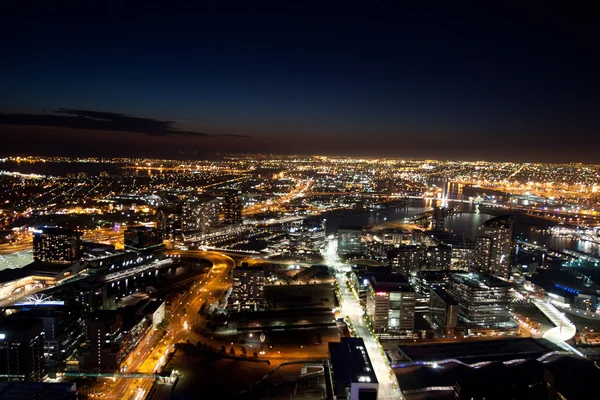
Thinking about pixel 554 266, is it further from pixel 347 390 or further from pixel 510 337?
pixel 347 390

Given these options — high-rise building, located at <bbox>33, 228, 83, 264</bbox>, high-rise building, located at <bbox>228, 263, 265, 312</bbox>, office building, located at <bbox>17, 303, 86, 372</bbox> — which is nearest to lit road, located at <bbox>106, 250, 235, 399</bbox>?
high-rise building, located at <bbox>228, 263, 265, 312</bbox>

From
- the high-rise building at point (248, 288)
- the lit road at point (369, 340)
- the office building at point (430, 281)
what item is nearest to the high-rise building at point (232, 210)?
the lit road at point (369, 340)

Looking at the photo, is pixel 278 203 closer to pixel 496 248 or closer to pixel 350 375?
pixel 496 248

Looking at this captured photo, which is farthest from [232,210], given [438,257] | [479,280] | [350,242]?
[479,280]

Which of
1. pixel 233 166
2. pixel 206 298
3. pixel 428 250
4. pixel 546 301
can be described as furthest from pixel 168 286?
pixel 233 166

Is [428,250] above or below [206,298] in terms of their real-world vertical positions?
above

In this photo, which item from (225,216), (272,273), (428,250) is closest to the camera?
(272,273)

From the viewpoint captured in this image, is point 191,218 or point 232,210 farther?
point 232,210
